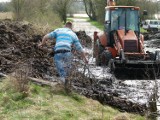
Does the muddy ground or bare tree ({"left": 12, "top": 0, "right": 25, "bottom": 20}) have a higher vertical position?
bare tree ({"left": 12, "top": 0, "right": 25, "bottom": 20})

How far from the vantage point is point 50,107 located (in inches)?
300

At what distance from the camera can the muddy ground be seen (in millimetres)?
9547

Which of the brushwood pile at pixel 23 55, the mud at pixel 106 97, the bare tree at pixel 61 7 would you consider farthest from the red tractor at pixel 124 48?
the bare tree at pixel 61 7

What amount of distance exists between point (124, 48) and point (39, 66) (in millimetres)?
3414

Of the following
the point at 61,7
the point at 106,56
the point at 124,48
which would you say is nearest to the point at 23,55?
the point at 106,56

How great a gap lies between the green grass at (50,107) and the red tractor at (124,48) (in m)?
5.08

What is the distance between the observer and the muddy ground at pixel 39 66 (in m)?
9.55

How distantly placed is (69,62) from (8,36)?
10170 millimetres

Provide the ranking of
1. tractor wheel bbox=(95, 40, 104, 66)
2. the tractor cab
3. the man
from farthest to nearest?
1. the tractor cab
2. tractor wheel bbox=(95, 40, 104, 66)
3. the man

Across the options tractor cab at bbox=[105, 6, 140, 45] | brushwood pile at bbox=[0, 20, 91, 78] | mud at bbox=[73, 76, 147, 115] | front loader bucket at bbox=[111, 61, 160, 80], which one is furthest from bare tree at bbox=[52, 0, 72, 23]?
mud at bbox=[73, 76, 147, 115]

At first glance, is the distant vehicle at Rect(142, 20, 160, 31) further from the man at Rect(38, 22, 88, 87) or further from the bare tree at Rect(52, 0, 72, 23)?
the man at Rect(38, 22, 88, 87)

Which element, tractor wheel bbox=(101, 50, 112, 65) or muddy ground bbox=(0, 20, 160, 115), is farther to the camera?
tractor wheel bbox=(101, 50, 112, 65)

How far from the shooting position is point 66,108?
25.6 ft

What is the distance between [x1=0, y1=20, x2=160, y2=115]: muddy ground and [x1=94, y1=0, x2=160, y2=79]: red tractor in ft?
4.41
